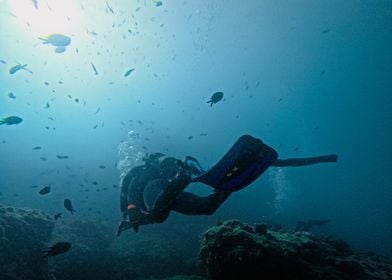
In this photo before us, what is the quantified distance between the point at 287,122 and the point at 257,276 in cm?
11638

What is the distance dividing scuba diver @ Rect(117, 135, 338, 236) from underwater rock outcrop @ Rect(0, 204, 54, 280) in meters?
5.46

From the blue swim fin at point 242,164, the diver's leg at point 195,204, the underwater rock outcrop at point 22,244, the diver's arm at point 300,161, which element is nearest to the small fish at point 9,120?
the underwater rock outcrop at point 22,244

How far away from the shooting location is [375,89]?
85250 millimetres

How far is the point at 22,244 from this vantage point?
9.67 m

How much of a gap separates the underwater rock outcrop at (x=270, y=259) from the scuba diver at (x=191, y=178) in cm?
68

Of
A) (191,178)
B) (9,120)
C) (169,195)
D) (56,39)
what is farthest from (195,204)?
(56,39)

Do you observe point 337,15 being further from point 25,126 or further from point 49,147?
point 25,126

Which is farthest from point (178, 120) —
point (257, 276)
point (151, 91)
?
point (257, 276)

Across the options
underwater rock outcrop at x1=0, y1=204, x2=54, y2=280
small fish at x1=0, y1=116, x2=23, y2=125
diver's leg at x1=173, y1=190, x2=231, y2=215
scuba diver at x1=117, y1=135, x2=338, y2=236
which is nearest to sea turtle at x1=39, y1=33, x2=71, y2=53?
small fish at x1=0, y1=116, x2=23, y2=125

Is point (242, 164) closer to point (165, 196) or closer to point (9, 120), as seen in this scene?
point (165, 196)

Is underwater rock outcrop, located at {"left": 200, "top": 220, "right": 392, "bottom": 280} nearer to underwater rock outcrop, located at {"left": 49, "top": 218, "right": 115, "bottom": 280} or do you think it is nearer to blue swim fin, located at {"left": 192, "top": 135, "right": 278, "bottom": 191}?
blue swim fin, located at {"left": 192, "top": 135, "right": 278, "bottom": 191}

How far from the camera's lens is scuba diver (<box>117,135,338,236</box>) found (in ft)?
13.9

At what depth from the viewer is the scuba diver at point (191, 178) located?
4.23m

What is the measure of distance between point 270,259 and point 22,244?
902 centimetres
